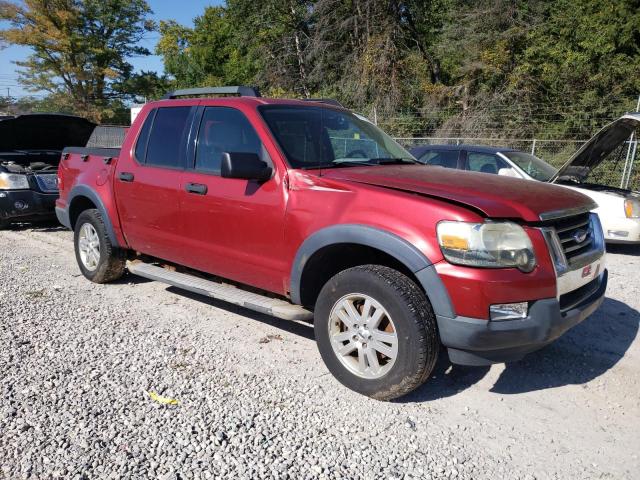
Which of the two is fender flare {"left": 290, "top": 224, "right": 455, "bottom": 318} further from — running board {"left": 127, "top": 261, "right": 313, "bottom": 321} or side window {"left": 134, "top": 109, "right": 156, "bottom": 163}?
side window {"left": 134, "top": 109, "right": 156, "bottom": 163}

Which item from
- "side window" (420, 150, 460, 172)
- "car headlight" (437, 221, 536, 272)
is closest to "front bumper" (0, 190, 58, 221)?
"side window" (420, 150, 460, 172)

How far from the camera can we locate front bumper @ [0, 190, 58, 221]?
7.96 m

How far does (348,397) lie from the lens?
10.8ft

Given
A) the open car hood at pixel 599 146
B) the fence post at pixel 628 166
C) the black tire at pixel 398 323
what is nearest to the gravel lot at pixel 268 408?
the black tire at pixel 398 323

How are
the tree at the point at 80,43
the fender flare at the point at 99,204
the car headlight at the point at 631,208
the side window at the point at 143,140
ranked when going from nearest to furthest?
the side window at the point at 143,140
the fender flare at the point at 99,204
the car headlight at the point at 631,208
the tree at the point at 80,43

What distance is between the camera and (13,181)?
7977 mm

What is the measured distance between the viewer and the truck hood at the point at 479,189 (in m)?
2.95

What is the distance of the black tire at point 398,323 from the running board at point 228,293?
390 millimetres

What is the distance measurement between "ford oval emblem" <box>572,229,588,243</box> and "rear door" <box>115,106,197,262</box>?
2969mm

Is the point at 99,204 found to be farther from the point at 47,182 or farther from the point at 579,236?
the point at 579,236

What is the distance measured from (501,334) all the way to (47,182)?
766 cm

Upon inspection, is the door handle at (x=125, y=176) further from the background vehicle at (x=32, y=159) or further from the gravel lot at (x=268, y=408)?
the background vehicle at (x=32, y=159)

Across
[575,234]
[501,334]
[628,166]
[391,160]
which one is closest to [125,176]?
[391,160]

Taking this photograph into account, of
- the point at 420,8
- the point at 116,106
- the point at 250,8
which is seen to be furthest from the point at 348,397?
the point at 116,106
